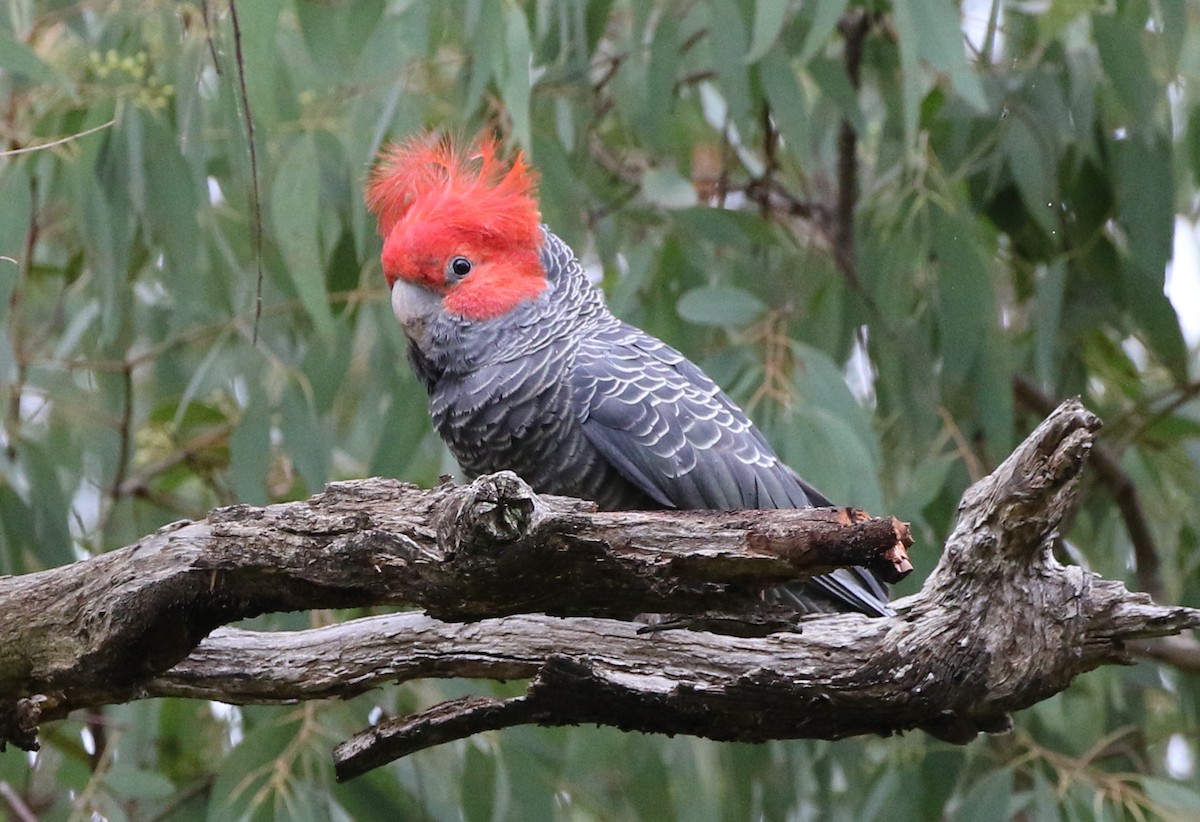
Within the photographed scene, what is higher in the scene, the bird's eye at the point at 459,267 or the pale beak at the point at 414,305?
the bird's eye at the point at 459,267

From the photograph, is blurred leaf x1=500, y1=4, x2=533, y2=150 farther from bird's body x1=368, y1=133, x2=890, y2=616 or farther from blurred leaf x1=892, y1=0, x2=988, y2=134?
blurred leaf x1=892, y1=0, x2=988, y2=134

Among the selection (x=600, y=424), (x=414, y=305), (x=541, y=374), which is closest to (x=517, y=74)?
(x=414, y=305)

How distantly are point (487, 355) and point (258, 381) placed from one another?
0.88 meters

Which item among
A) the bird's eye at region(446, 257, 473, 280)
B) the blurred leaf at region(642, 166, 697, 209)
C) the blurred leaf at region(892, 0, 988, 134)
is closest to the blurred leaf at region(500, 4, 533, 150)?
the bird's eye at region(446, 257, 473, 280)

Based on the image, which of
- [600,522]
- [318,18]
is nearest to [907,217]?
[318,18]

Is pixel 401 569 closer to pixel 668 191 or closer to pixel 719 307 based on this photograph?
pixel 719 307

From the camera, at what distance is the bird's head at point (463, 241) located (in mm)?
2754

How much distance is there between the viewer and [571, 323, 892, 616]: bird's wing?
2.53m

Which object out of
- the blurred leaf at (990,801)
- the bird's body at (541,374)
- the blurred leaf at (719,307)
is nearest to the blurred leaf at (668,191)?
the blurred leaf at (719,307)

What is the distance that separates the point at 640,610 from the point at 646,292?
5.67 feet

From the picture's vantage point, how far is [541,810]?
307 cm

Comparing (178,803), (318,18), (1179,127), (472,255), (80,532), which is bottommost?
(178,803)

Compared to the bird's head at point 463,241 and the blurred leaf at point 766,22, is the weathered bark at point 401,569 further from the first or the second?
the blurred leaf at point 766,22

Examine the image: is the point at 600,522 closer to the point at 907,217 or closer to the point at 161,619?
the point at 161,619
